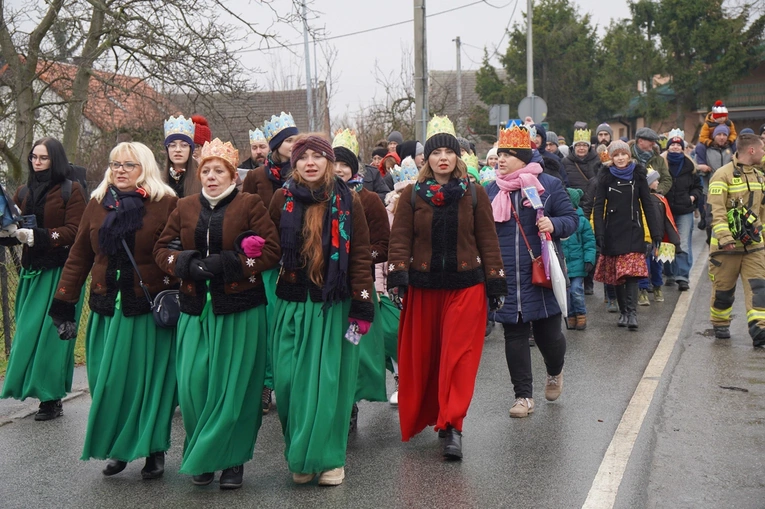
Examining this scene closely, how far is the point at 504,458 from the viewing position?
5961 mm

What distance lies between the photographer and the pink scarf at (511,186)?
7023mm

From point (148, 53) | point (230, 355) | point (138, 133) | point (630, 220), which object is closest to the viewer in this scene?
point (230, 355)

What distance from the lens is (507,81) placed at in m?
43.7

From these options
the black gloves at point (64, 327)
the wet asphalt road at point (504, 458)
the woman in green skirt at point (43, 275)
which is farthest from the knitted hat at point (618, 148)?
the black gloves at point (64, 327)

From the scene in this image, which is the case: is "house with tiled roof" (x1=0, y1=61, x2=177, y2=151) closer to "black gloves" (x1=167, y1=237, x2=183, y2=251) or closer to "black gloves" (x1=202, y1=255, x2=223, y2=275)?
"black gloves" (x1=167, y1=237, x2=183, y2=251)

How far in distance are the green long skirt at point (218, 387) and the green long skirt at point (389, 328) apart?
6.55 ft

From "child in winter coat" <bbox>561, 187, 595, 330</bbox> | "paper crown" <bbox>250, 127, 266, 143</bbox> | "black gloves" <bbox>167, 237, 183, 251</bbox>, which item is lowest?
"child in winter coat" <bbox>561, 187, 595, 330</bbox>

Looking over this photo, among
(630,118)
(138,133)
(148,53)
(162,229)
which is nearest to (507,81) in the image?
(630,118)

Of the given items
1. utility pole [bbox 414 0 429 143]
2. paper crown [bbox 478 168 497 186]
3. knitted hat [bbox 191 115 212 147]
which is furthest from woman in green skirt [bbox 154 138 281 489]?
utility pole [bbox 414 0 429 143]

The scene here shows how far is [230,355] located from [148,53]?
33.9ft

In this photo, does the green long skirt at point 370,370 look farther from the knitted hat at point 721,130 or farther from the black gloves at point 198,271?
the knitted hat at point 721,130

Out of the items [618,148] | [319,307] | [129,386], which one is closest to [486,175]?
[618,148]

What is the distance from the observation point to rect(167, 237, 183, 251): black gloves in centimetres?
555

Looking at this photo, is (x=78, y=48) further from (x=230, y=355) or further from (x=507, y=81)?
(x=507, y=81)
